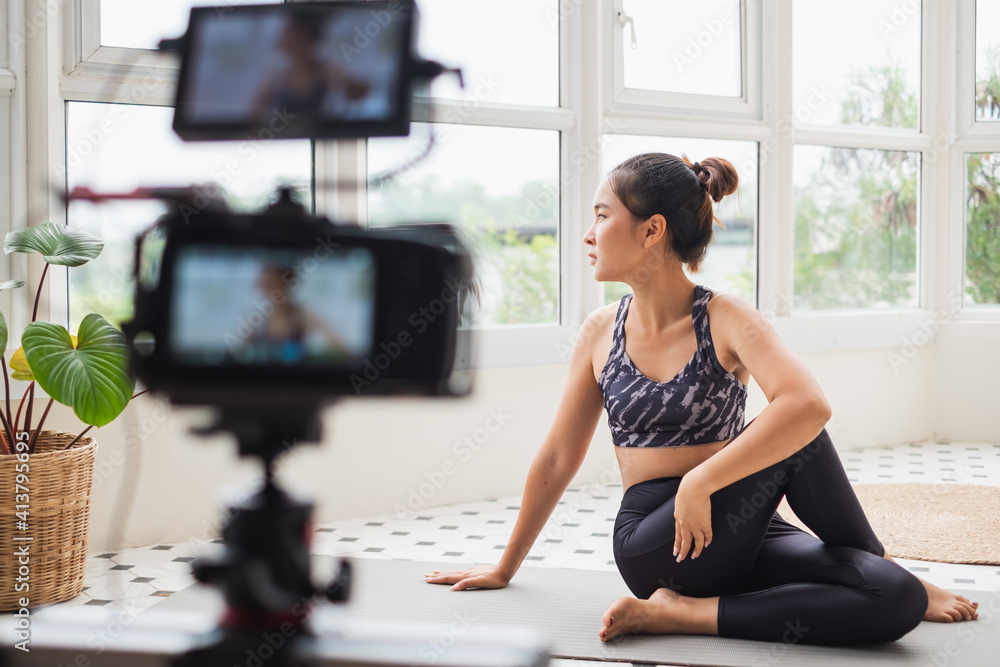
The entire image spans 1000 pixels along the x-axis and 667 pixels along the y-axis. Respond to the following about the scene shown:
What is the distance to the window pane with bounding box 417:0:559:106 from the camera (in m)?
3.18

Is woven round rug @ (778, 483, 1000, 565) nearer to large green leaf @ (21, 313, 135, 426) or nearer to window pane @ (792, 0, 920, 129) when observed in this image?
window pane @ (792, 0, 920, 129)

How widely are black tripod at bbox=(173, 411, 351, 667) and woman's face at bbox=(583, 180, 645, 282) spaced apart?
42.8 inches

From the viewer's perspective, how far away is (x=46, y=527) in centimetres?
212

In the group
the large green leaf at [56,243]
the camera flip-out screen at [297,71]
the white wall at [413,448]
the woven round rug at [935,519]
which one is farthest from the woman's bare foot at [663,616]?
the large green leaf at [56,243]

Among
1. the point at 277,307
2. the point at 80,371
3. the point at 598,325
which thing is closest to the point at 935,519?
the point at 598,325

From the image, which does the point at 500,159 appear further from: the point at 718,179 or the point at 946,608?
the point at 946,608

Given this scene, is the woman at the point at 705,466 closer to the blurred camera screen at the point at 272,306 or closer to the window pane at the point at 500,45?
the blurred camera screen at the point at 272,306

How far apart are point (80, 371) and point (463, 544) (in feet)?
3.86

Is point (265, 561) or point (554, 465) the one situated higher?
point (265, 561)

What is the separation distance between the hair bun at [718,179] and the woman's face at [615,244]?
0.16 metres

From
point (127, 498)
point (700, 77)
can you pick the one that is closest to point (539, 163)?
point (700, 77)

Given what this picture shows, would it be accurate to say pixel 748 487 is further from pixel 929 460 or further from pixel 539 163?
pixel 929 460

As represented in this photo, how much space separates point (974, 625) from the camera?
174 centimetres

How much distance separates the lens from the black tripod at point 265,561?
2.33 feet
